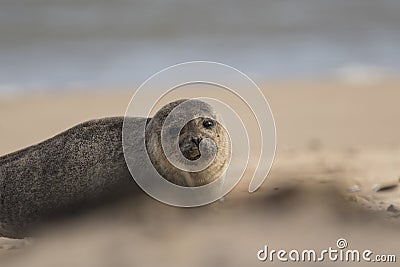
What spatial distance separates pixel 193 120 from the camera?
3.91 metres

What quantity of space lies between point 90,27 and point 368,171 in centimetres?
837

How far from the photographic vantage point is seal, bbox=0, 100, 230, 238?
12.7 feet

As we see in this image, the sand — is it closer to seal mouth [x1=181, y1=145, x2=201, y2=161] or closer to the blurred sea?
seal mouth [x1=181, y1=145, x2=201, y2=161]

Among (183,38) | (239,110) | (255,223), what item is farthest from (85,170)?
(183,38)

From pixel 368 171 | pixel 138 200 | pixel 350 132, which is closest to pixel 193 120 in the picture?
pixel 138 200

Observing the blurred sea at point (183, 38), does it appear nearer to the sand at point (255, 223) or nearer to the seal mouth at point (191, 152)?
the sand at point (255, 223)

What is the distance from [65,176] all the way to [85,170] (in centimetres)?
10

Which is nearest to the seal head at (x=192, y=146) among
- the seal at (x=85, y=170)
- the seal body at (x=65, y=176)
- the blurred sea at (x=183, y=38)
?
the seal at (x=85, y=170)

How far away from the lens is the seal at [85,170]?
3865 mm

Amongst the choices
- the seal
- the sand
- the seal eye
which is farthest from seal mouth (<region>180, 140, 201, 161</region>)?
the sand

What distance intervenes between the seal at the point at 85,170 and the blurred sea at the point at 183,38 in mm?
5966

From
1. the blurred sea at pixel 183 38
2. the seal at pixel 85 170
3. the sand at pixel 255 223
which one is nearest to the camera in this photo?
the sand at pixel 255 223

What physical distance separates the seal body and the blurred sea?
596 centimetres

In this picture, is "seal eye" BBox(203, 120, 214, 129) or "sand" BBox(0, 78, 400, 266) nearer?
"sand" BBox(0, 78, 400, 266)
